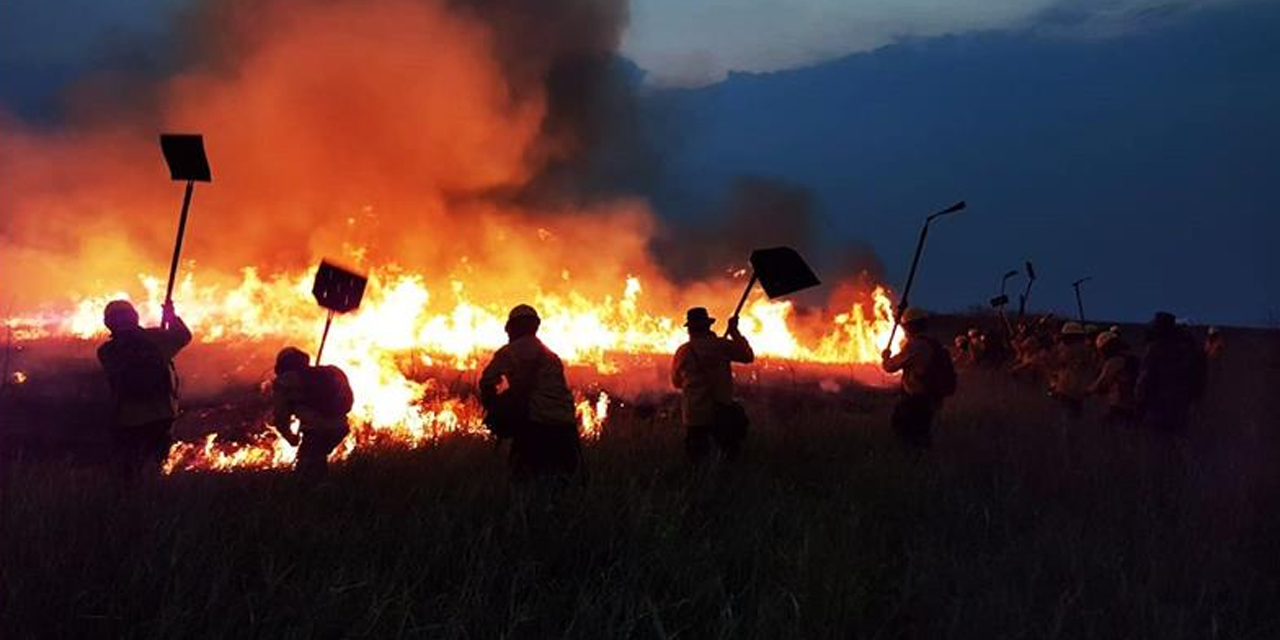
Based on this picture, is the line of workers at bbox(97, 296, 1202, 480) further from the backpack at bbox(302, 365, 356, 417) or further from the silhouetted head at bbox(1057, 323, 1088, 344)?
the silhouetted head at bbox(1057, 323, 1088, 344)

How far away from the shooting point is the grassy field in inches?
157

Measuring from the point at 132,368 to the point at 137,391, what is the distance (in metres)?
0.17

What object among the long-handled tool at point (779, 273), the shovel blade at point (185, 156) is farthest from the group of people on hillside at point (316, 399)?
the long-handled tool at point (779, 273)

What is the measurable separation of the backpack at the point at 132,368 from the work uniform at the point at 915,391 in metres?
6.11

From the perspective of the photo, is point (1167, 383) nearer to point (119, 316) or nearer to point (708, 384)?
point (708, 384)

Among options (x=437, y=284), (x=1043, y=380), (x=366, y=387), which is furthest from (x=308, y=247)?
(x=1043, y=380)

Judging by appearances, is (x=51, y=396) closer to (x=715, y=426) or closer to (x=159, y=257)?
(x=715, y=426)

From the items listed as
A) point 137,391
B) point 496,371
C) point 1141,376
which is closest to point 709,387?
point 496,371

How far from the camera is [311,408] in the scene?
7254 mm

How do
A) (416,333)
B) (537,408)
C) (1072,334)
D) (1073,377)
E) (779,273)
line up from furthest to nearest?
(416,333)
(1073,377)
(1072,334)
(779,273)
(537,408)

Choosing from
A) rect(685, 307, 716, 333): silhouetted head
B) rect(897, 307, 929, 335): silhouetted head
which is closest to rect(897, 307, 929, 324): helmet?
rect(897, 307, 929, 335): silhouetted head

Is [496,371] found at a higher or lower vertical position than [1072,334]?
lower

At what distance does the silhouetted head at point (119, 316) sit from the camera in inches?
275

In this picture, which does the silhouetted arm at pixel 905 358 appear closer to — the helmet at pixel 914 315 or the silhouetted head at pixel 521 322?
the helmet at pixel 914 315
